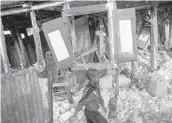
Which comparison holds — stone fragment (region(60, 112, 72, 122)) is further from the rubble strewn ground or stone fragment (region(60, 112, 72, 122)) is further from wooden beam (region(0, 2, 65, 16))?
wooden beam (region(0, 2, 65, 16))

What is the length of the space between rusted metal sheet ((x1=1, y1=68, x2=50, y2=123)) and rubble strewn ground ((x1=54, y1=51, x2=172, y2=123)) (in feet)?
2.43

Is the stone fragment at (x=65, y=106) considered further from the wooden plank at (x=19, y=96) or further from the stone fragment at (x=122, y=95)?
the stone fragment at (x=122, y=95)

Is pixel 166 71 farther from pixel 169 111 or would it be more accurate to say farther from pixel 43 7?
pixel 43 7

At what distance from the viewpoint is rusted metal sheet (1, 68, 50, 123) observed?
25.5 ft

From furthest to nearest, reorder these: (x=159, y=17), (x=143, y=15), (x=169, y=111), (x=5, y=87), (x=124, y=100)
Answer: (x=159, y=17)
(x=143, y=15)
(x=124, y=100)
(x=169, y=111)
(x=5, y=87)

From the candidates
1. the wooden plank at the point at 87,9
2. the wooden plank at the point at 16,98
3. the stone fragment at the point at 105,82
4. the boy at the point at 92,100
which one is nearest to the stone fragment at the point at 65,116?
the wooden plank at the point at 16,98

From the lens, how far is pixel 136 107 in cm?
891

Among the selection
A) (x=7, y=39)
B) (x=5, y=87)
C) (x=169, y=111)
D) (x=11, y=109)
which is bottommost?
(x=169, y=111)

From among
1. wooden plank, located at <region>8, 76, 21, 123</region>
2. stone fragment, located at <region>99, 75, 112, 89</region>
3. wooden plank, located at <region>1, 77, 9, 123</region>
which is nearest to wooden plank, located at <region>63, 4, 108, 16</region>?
wooden plank, located at <region>8, 76, 21, 123</region>

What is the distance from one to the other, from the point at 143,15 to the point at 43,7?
5.11m

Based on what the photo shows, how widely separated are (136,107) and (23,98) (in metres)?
3.46

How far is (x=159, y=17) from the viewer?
13945 mm

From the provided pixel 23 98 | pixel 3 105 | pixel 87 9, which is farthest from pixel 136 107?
pixel 3 105

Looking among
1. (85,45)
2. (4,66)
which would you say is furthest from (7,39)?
(4,66)
